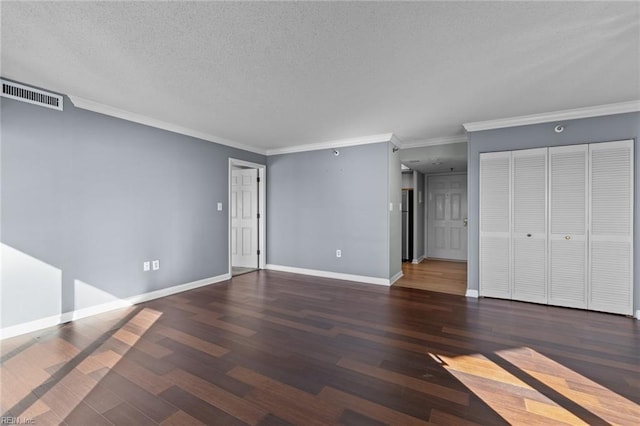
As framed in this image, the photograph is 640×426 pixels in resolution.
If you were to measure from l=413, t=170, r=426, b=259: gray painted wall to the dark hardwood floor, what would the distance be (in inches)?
136

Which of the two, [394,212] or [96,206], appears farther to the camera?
[394,212]

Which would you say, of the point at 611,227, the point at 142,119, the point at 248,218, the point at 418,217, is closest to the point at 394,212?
the point at 418,217

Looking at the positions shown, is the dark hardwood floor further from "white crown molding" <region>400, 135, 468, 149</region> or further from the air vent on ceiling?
"white crown molding" <region>400, 135, 468, 149</region>

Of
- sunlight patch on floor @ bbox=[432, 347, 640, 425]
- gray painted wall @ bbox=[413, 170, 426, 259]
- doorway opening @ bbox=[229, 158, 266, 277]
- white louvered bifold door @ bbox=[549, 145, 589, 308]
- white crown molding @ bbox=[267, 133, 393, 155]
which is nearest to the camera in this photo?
sunlight patch on floor @ bbox=[432, 347, 640, 425]

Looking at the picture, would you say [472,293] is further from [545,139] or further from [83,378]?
[83,378]

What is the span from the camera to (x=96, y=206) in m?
3.52

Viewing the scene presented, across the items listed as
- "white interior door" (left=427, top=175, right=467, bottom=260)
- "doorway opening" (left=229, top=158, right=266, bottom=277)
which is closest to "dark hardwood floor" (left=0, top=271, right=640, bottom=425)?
"doorway opening" (left=229, top=158, right=266, bottom=277)

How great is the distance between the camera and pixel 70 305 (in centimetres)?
329

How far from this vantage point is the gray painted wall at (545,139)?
346 cm

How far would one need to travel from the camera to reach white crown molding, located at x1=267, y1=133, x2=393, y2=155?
4.93 m

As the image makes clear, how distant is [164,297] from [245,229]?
239 centimetres

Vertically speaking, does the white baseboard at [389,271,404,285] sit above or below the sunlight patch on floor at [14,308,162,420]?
above

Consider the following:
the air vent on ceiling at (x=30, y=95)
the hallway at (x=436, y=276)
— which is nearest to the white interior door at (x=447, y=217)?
the hallway at (x=436, y=276)

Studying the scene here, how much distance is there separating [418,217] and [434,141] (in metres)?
2.66
